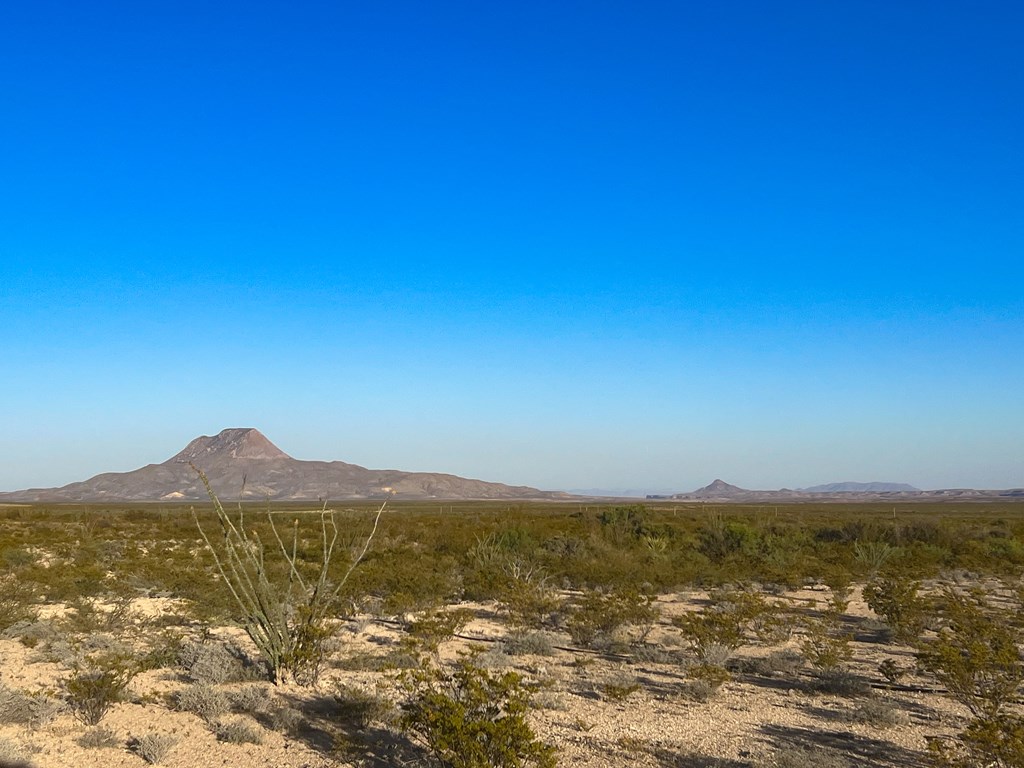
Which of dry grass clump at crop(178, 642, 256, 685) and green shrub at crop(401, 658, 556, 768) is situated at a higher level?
green shrub at crop(401, 658, 556, 768)

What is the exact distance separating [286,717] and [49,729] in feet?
8.16

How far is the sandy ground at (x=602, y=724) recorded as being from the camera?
24.6 feet

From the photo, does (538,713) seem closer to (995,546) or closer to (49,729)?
(49,729)

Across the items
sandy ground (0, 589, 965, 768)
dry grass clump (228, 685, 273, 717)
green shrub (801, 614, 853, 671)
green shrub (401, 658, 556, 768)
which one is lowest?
sandy ground (0, 589, 965, 768)

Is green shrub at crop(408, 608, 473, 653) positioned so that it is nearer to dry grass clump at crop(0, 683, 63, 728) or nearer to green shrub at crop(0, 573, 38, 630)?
dry grass clump at crop(0, 683, 63, 728)

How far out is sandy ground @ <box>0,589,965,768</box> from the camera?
24.6 ft

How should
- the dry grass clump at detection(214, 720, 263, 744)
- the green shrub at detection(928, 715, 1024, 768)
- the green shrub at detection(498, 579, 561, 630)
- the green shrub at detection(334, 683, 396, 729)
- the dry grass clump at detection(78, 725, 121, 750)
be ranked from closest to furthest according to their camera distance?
the green shrub at detection(928, 715, 1024, 768)
the dry grass clump at detection(78, 725, 121, 750)
the dry grass clump at detection(214, 720, 263, 744)
the green shrub at detection(334, 683, 396, 729)
the green shrub at detection(498, 579, 561, 630)

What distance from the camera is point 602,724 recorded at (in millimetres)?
8516

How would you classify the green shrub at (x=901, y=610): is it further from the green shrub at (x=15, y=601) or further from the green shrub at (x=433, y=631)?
the green shrub at (x=15, y=601)

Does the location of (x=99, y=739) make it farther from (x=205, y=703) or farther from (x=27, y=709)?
(x=27, y=709)

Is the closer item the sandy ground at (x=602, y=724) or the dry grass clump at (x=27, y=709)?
the sandy ground at (x=602, y=724)

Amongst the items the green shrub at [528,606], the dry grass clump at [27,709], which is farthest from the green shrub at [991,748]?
the dry grass clump at [27,709]

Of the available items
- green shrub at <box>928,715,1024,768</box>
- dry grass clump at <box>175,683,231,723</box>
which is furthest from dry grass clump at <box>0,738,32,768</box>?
green shrub at <box>928,715,1024,768</box>

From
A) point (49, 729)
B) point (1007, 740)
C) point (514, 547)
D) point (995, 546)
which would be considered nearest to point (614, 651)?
point (1007, 740)
